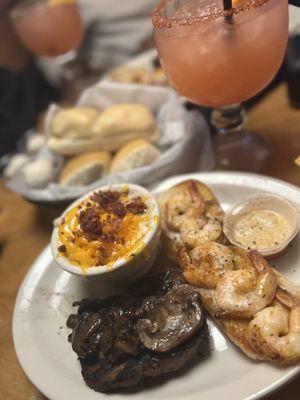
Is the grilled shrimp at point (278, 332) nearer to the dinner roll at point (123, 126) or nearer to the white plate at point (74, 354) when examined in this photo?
the white plate at point (74, 354)

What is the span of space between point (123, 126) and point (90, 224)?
631 millimetres

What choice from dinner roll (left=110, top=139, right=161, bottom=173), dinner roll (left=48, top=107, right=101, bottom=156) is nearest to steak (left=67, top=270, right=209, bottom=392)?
dinner roll (left=110, top=139, right=161, bottom=173)

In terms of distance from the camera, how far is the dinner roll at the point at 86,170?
1.65 metres

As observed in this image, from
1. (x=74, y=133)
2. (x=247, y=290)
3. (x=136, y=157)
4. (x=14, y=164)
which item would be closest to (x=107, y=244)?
(x=247, y=290)

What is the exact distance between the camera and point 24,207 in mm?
1849

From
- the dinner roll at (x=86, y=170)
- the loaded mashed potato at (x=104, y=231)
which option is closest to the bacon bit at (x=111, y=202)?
the loaded mashed potato at (x=104, y=231)

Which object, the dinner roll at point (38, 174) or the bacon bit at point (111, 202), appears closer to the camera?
the bacon bit at point (111, 202)

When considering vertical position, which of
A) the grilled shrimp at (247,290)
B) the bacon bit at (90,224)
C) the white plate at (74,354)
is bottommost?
the white plate at (74,354)

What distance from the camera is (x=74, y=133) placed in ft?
5.92

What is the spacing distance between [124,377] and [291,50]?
4.44ft

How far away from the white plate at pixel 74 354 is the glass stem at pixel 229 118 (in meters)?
0.23

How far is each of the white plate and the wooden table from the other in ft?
0.34

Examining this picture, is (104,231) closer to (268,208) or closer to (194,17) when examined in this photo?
(268,208)

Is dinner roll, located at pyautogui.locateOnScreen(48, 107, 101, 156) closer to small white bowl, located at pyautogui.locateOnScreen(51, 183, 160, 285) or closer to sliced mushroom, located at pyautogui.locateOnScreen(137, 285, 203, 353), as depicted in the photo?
small white bowl, located at pyautogui.locateOnScreen(51, 183, 160, 285)
